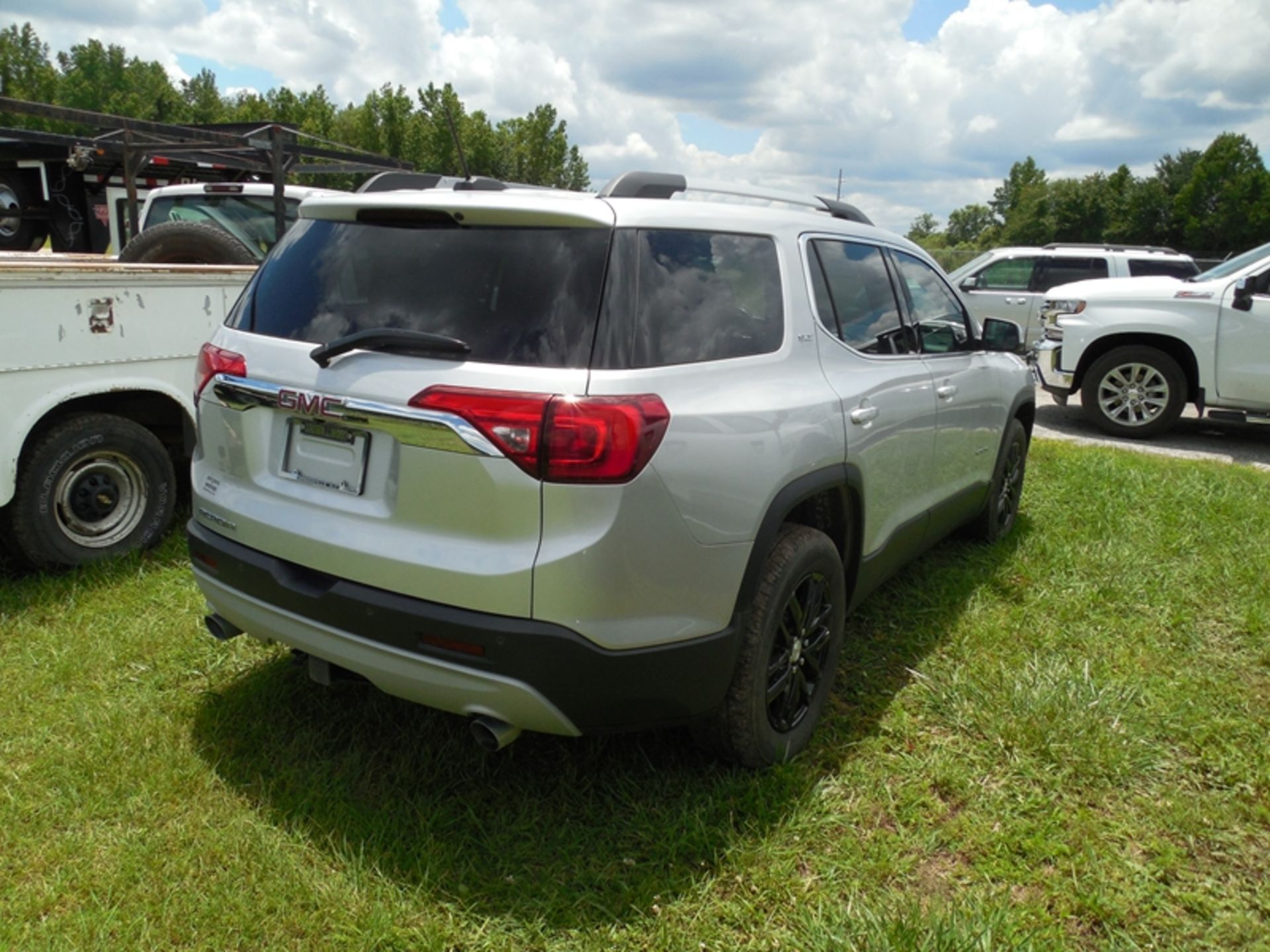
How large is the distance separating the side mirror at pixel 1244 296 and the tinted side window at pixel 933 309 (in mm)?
5179

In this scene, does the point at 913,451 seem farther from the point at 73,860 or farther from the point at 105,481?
the point at 105,481

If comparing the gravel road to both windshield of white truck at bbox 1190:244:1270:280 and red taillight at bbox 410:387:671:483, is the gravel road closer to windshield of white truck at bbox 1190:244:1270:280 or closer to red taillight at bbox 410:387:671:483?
windshield of white truck at bbox 1190:244:1270:280

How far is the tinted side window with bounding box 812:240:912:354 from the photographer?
3461 millimetres

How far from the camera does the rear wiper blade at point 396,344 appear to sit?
8.18 ft

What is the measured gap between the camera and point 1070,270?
13914 mm

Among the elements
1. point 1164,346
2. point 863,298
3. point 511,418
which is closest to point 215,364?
point 511,418

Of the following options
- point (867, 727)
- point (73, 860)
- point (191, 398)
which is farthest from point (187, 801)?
point (191, 398)

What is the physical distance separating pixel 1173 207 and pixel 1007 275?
75671mm

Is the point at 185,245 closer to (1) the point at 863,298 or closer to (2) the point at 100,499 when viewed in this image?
(2) the point at 100,499

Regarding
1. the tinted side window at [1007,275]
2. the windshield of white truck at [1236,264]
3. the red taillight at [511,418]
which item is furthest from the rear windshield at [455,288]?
the tinted side window at [1007,275]

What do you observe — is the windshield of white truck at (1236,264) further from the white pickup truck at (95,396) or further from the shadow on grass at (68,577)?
the shadow on grass at (68,577)

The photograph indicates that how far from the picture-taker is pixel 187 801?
284 centimetres

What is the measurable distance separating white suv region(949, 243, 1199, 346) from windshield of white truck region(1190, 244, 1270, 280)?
424 centimetres

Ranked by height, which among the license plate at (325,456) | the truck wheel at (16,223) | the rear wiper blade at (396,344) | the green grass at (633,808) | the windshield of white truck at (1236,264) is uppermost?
the truck wheel at (16,223)
